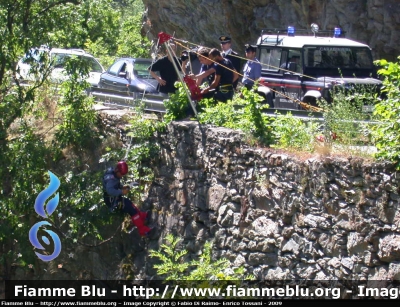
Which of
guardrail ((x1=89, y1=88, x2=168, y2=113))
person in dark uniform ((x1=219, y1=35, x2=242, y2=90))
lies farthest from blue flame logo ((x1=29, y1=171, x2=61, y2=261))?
person in dark uniform ((x1=219, y1=35, x2=242, y2=90))

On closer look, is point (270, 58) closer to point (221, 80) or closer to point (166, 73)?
point (166, 73)

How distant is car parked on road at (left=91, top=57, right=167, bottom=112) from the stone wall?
2.91m

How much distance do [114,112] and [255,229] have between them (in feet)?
16.9

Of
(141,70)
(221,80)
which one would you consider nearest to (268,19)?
(141,70)

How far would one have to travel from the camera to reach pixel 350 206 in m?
9.71

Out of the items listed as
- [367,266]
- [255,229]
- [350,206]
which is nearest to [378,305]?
[367,266]

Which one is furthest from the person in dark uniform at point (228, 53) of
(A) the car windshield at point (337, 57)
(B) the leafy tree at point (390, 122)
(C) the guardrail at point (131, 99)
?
(B) the leafy tree at point (390, 122)

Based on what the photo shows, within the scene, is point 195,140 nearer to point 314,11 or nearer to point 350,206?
point 350,206

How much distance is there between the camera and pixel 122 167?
13.2 m

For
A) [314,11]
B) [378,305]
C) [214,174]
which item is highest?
[314,11]

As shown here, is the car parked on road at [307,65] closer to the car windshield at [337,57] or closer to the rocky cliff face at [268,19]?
the car windshield at [337,57]

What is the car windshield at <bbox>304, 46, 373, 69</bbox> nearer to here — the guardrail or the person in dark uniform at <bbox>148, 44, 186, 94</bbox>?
the person in dark uniform at <bbox>148, 44, 186, 94</bbox>

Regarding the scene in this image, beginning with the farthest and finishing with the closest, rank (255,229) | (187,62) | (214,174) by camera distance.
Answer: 1. (187,62)
2. (214,174)
3. (255,229)

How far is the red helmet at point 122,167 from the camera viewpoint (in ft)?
43.3
